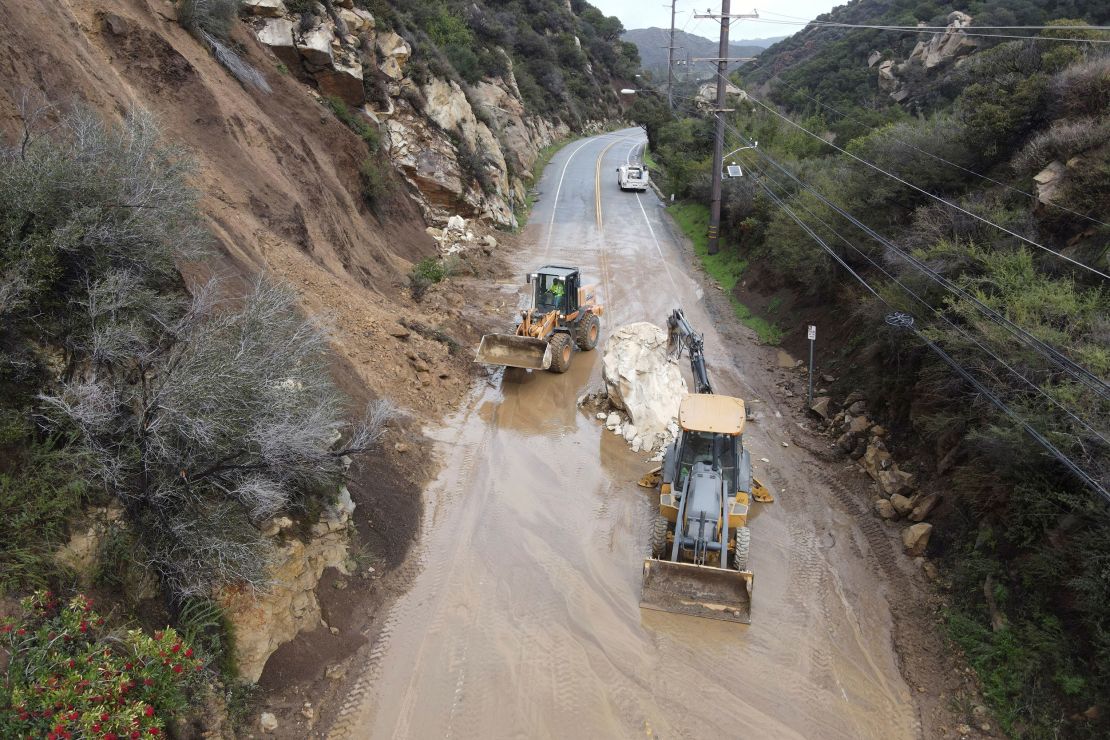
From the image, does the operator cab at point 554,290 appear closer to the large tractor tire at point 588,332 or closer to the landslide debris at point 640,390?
the large tractor tire at point 588,332

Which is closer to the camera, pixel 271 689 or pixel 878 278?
pixel 271 689

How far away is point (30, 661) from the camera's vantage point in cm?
516

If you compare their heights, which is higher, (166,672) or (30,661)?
(30,661)

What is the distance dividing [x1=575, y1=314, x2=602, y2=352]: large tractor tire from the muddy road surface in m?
2.97

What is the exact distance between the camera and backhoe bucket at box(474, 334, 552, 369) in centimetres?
1552

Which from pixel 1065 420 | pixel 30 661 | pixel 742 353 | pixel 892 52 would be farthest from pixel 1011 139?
pixel 892 52

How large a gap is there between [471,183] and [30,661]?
26574mm

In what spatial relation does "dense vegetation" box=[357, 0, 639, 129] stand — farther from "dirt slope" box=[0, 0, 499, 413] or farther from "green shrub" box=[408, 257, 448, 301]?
"green shrub" box=[408, 257, 448, 301]

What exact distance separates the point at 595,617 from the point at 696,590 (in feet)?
4.56

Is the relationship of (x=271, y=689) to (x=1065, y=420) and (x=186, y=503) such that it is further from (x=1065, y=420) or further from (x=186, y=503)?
(x=1065, y=420)

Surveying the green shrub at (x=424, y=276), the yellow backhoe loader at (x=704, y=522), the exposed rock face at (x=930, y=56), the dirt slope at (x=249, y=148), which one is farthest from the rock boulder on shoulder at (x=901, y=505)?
the exposed rock face at (x=930, y=56)

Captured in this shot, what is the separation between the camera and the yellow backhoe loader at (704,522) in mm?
8953

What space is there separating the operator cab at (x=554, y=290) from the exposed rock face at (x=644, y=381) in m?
2.02

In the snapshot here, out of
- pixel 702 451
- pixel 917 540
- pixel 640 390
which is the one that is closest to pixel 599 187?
pixel 640 390
